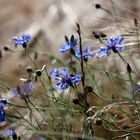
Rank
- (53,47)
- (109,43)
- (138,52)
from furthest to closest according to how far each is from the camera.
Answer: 1. (53,47)
2. (138,52)
3. (109,43)

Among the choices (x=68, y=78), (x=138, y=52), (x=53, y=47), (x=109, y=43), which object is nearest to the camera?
(x=68, y=78)

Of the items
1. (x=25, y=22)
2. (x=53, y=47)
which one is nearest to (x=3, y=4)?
(x=25, y=22)

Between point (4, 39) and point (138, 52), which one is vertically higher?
point (4, 39)

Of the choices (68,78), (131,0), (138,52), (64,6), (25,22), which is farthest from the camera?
(25,22)

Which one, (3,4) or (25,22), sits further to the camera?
(3,4)

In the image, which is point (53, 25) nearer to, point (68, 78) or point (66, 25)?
point (66, 25)

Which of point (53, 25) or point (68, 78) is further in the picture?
point (53, 25)

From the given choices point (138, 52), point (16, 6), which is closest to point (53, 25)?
point (16, 6)

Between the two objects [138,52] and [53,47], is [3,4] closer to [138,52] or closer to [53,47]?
[53,47]

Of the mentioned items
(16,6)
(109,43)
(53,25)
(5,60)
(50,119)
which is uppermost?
(16,6)
